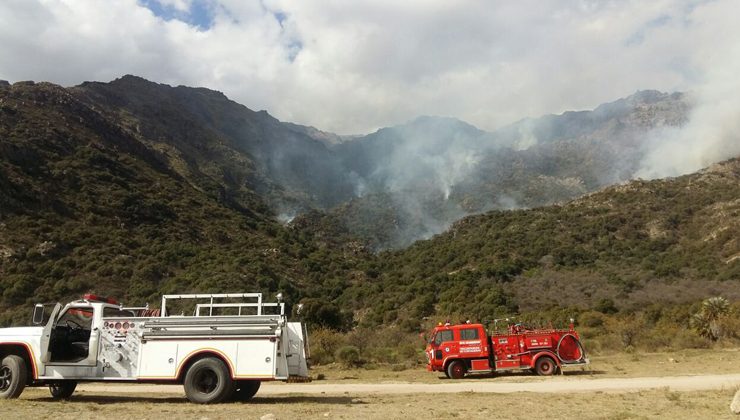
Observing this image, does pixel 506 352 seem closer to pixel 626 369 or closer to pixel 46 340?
pixel 626 369

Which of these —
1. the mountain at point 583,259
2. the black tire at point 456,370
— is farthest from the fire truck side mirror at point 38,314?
the mountain at point 583,259

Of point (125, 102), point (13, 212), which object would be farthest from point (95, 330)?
point (125, 102)

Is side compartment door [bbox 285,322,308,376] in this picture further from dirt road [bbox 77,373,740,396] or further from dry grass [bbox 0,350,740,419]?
dirt road [bbox 77,373,740,396]

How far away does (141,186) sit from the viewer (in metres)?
70.4

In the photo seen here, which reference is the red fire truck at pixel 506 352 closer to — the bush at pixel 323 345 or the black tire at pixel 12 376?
the bush at pixel 323 345

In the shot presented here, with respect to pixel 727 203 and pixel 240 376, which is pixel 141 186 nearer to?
pixel 240 376

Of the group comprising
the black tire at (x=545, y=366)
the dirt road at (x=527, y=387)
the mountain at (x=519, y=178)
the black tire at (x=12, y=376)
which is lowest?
the dirt road at (x=527, y=387)

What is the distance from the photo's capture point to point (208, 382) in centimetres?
1152

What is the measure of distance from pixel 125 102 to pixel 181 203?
61989 millimetres

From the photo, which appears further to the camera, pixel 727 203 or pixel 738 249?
pixel 727 203

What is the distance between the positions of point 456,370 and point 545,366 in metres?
3.57

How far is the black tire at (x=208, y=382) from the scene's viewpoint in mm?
11156

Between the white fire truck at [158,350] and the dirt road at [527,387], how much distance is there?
3.55 m

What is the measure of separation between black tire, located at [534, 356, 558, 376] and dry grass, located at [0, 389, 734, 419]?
6.98 meters
